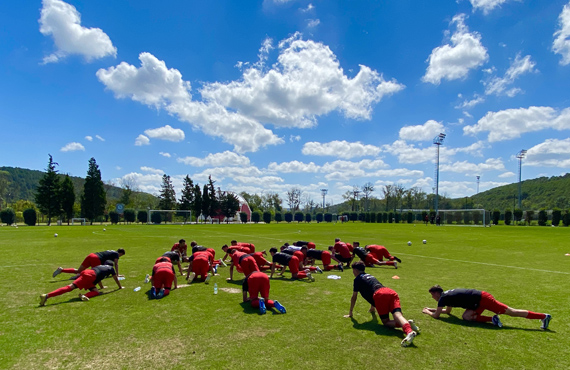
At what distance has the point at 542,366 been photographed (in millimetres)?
4672

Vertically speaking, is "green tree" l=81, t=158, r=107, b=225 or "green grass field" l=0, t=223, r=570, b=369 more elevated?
"green tree" l=81, t=158, r=107, b=225

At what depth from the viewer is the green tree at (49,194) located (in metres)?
58.4

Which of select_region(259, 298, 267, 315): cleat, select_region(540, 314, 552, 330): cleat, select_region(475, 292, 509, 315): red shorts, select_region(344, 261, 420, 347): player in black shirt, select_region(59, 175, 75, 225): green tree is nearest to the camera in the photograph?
select_region(344, 261, 420, 347): player in black shirt

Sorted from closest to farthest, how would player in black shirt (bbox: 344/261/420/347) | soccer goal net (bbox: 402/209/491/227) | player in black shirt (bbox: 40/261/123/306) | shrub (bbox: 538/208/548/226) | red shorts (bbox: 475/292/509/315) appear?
player in black shirt (bbox: 344/261/420/347) → red shorts (bbox: 475/292/509/315) → player in black shirt (bbox: 40/261/123/306) → soccer goal net (bbox: 402/209/491/227) → shrub (bbox: 538/208/548/226)

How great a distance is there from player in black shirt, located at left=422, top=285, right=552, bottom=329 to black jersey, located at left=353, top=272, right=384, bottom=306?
56.8 inches

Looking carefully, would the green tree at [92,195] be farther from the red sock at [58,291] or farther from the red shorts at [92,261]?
the red sock at [58,291]

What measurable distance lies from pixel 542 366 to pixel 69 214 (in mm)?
71997

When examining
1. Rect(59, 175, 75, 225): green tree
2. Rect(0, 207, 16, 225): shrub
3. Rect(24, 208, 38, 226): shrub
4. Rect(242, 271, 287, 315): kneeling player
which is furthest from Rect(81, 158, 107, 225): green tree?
Rect(242, 271, 287, 315): kneeling player

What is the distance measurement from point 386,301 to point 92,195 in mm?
72032

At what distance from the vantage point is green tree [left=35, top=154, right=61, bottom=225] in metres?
58.4

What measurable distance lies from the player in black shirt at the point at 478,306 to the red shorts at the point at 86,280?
846 cm

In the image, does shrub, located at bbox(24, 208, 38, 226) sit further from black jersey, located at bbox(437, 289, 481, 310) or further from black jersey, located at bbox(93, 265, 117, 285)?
black jersey, located at bbox(437, 289, 481, 310)

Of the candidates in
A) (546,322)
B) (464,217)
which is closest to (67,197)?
(546,322)

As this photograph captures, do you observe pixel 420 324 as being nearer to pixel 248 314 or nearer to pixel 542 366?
pixel 542 366
